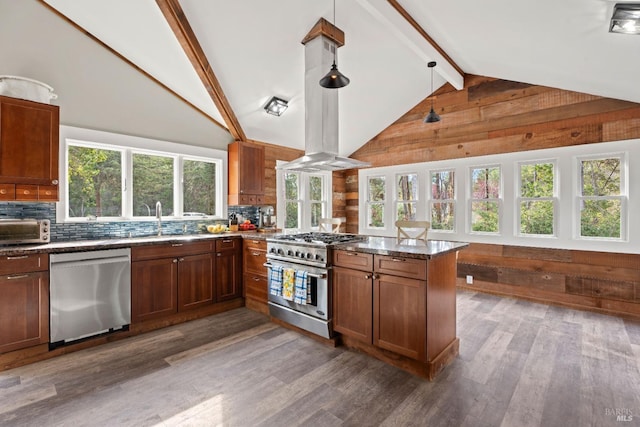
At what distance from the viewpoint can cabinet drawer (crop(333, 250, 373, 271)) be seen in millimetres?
2719

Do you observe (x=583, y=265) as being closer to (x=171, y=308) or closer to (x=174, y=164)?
(x=171, y=308)

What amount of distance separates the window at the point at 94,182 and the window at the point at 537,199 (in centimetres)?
556

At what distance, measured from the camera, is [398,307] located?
252cm

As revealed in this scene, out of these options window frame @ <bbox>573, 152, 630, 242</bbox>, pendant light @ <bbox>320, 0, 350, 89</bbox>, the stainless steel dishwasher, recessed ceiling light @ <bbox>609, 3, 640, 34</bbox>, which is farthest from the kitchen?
recessed ceiling light @ <bbox>609, 3, 640, 34</bbox>

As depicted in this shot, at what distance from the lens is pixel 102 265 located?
120 inches

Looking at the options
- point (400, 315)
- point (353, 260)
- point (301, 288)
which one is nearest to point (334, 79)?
point (353, 260)

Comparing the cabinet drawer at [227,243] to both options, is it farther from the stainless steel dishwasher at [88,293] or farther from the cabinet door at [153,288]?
the stainless steel dishwasher at [88,293]

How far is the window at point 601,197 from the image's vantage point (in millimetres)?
3908

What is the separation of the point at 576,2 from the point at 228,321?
455 centimetres

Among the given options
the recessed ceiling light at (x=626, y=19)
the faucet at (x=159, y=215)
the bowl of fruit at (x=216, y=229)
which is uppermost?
the recessed ceiling light at (x=626, y=19)

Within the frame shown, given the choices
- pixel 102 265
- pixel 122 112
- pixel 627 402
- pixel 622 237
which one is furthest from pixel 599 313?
pixel 122 112

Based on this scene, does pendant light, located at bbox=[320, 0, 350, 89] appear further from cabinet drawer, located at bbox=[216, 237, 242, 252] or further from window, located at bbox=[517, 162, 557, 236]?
window, located at bbox=[517, 162, 557, 236]

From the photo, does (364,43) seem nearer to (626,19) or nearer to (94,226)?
(626,19)

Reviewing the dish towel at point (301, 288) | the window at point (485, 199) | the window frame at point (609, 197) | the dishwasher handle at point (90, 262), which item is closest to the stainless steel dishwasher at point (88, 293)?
the dishwasher handle at point (90, 262)
